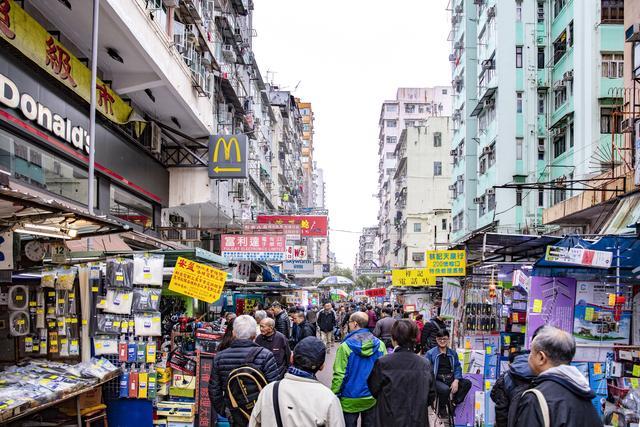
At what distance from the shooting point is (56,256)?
826 centimetres

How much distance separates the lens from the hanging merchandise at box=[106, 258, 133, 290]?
8.57 metres

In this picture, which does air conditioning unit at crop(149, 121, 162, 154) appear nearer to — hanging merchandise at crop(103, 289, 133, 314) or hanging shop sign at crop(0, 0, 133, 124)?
hanging shop sign at crop(0, 0, 133, 124)

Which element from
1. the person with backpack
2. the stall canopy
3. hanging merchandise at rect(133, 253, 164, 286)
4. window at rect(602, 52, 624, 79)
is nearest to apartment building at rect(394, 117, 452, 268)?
window at rect(602, 52, 624, 79)

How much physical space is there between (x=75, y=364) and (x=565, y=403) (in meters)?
6.40

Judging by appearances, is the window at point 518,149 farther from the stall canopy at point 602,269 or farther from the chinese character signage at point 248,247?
the stall canopy at point 602,269

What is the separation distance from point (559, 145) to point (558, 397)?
28359 millimetres

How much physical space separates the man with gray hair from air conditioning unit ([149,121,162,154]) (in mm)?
14715

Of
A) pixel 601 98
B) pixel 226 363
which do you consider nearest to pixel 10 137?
pixel 226 363

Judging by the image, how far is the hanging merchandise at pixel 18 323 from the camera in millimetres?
7820

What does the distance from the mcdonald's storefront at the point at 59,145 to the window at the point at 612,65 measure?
17107 mm

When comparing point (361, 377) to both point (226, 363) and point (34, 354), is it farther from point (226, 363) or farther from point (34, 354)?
point (34, 354)

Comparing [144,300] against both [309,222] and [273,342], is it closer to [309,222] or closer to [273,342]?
[273,342]

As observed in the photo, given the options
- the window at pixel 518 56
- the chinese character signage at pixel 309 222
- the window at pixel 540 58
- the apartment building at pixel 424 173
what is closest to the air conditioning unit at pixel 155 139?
the chinese character signage at pixel 309 222

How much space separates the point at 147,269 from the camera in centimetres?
882
